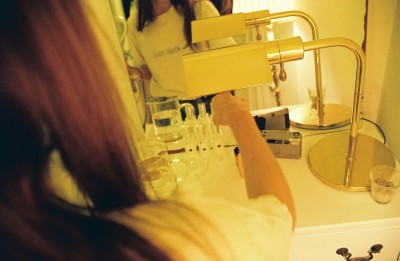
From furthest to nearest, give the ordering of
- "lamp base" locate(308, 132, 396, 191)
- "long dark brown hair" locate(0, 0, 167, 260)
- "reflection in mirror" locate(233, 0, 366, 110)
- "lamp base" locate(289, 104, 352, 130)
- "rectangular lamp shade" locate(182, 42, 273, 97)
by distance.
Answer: "lamp base" locate(289, 104, 352, 130) < "reflection in mirror" locate(233, 0, 366, 110) < "lamp base" locate(308, 132, 396, 191) < "rectangular lamp shade" locate(182, 42, 273, 97) < "long dark brown hair" locate(0, 0, 167, 260)

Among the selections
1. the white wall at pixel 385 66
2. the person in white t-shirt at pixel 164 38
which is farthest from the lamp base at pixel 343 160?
the person in white t-shirt at pixel 164 38

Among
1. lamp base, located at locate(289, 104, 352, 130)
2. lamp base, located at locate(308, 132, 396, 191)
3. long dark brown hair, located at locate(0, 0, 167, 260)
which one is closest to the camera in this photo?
long dark brown hair, located at locate(0, 0, 167, 260)

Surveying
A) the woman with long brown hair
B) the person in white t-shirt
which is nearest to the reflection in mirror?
the person in white t-shirt

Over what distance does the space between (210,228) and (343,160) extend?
1.67ft

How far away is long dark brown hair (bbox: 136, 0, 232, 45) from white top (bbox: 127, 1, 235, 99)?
1cm

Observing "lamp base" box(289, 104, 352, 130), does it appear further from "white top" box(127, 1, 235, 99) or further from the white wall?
"white top" box(127, 1, 235, 99)

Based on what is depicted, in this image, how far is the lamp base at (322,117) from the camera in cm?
88

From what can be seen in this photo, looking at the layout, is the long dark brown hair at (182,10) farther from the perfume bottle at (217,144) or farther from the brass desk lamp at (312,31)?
the perfume bottle at (217,144)

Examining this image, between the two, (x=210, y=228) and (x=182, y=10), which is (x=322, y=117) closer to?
(x=182, y=10)

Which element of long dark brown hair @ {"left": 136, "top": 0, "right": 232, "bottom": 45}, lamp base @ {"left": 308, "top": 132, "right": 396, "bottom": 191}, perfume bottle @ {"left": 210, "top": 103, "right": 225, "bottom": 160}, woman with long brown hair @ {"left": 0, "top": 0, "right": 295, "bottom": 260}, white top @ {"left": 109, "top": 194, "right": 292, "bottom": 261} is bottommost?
lamp base @ {"left": 308, "top": 132, "right": 396, "bottom": 191}

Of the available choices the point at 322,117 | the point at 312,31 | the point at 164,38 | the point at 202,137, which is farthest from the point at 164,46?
the point at 322,117

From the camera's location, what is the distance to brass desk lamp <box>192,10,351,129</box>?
68 centimetres

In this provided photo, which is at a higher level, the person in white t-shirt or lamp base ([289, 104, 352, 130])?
the person in white t-shirt

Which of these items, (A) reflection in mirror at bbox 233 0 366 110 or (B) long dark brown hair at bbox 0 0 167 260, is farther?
(A) reflection in mirror at bbox 233 0 366 110
